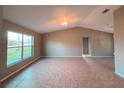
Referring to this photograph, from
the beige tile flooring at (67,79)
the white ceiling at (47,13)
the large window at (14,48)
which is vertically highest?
the white ceiling at (47,13)

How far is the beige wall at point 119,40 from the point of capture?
413cm

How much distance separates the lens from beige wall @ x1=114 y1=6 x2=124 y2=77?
4.13 metres

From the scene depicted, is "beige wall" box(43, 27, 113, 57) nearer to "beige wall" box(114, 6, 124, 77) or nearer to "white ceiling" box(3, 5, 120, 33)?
"white ceiling" box(3, 5, 120, 33)

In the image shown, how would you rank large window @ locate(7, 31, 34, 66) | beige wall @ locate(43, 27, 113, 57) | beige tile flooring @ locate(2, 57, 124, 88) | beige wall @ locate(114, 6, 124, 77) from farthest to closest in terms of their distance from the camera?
beige wall @ locate(43, 27, 113, 57), large window @ locate(7, 31, 34, 66), beige wall @ locate(114, 6, 124, 77), beige tile flooring @ locate(2, 57, 124, 88)

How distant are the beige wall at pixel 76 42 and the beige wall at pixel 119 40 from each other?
5.86 metres

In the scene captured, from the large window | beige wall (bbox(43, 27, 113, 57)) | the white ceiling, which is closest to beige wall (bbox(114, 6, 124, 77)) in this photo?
the white ceiling

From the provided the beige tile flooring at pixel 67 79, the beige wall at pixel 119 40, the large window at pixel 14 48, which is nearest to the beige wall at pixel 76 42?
the large window at pixel 14 48

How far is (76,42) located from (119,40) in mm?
6145

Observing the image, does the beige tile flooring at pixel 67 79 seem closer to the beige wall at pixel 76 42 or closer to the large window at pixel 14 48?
the large window at pixel 14 48

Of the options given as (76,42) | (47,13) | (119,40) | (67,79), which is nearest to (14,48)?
(47,13)

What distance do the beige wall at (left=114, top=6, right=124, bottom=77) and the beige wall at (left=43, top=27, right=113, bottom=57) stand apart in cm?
586

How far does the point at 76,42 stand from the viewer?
34.2 ft

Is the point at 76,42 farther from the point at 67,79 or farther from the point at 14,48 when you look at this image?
the point at 67,79
